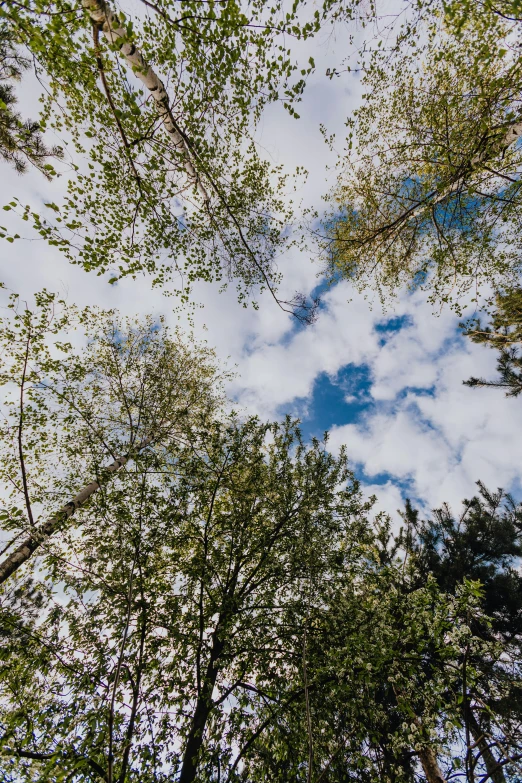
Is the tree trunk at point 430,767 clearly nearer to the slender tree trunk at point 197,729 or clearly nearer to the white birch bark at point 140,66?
the slender tree trunk at point 197,729

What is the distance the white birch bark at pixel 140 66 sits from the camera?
4.98 meters

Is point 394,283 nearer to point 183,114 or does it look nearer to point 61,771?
point 183,114

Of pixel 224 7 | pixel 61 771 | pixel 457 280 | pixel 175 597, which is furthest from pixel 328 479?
pixel 224 7

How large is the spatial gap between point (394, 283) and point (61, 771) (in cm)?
1331

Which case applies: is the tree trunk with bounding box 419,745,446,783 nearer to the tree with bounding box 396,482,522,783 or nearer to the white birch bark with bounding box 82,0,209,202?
the tree with bounding box 396,482,522,783

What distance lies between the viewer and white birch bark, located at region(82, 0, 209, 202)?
4.98 meters

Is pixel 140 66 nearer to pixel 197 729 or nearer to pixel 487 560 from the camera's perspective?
pixel 197 729

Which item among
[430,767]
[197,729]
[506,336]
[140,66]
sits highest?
[506,336]

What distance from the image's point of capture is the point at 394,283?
1123 centimetres

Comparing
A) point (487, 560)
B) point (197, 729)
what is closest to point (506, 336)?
point (487, 560)

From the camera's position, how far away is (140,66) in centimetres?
546

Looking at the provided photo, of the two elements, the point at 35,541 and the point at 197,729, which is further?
the point at 35,541

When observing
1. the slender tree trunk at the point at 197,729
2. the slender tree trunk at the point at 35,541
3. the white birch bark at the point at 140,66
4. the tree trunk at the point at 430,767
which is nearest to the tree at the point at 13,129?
the white birch bark at the point at 140,66

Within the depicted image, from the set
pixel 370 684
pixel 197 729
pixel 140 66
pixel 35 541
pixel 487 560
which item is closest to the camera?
pixel 370 684
